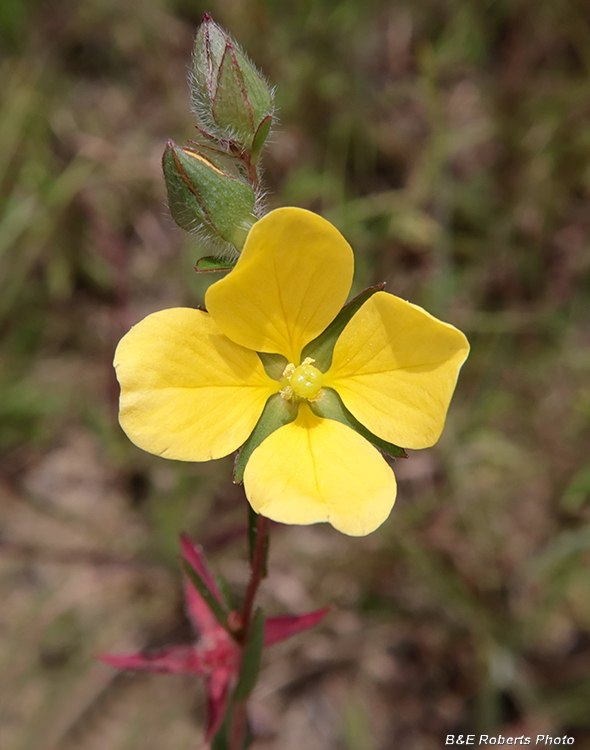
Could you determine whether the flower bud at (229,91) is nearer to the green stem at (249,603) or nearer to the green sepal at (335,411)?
the green sepal at (335,411)

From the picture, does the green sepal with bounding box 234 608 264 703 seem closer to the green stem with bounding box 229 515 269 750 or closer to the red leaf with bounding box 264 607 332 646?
the green stem with bounding box 229 515 269 750

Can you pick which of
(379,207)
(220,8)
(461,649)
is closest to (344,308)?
(379,207)

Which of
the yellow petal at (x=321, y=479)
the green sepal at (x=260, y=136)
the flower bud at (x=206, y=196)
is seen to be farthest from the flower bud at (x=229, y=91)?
the yellow petal at (x=321, y=479)

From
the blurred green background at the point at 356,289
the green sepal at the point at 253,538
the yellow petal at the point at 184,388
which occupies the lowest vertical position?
the blurred green background at the point at 356,289

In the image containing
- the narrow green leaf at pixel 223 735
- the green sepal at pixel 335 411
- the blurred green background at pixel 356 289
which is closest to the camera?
the green sepal at pixel 335 411

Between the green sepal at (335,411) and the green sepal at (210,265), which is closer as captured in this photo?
the green sepal at (210,265)

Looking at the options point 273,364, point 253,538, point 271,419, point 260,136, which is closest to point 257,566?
point 253,538

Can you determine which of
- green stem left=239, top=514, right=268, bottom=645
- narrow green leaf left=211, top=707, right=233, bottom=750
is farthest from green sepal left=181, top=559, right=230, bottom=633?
narrow green leaf left=211, top=707, right=233, bottom=750
